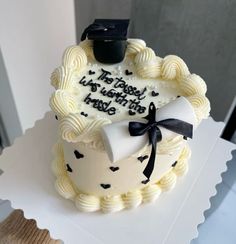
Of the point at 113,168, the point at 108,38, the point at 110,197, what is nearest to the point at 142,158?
the point at 113,168

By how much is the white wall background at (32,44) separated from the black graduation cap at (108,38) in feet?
1.54

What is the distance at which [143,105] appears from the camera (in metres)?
0.99

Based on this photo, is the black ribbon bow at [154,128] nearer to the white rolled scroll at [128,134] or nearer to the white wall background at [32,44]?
the white rolled scroll at [128,134]

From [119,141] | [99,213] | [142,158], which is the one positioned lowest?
[99,213]

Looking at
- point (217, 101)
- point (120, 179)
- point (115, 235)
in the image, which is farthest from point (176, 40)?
point (115, 235)

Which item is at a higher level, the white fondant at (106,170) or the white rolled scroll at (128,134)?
the white rolled scroll at (128,134)

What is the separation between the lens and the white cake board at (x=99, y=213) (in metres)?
1.04

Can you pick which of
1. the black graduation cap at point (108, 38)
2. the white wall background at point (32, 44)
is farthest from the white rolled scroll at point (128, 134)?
the white wall background at point (32, 44)

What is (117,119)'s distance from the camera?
938 millimetres

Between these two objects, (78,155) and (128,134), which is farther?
(78,155)

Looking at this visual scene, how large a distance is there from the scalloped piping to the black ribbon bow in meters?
0.11

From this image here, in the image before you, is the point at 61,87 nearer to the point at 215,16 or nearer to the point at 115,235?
the point at 115,235

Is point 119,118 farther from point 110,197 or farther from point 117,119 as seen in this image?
point 110,197

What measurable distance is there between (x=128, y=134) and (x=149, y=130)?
0.05m
